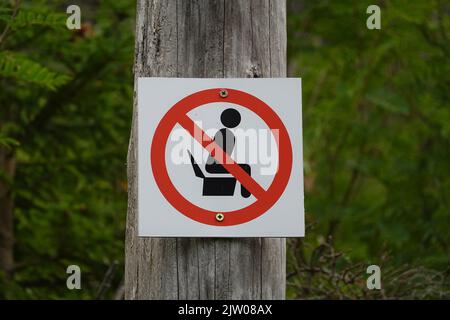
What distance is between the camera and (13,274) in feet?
22.1

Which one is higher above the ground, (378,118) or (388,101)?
(378,118)

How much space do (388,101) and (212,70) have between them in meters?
4.45

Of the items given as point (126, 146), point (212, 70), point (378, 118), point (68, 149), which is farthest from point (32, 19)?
point (378, 118)

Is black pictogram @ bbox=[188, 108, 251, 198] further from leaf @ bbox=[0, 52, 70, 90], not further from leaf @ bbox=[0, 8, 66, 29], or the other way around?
leaf @ bbox=[0, 8, 66, 29]

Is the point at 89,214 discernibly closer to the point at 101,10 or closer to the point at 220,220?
the point at 101,10

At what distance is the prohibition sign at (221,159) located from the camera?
3305mm

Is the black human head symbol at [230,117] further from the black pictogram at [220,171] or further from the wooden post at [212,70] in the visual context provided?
the wooden post at [212,70]

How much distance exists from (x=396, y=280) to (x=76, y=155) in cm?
273

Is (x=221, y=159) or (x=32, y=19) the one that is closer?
(x=221, y=159)

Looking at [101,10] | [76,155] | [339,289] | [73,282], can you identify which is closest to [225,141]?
[339,289]

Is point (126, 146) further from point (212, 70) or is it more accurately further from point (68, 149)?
point (212, 70)

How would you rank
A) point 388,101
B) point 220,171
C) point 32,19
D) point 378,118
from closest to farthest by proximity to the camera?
point 220,171
point 32,19
point 388,101
point 378,118

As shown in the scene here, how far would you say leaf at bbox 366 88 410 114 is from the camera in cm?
742

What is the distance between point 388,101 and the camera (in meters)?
7.59
